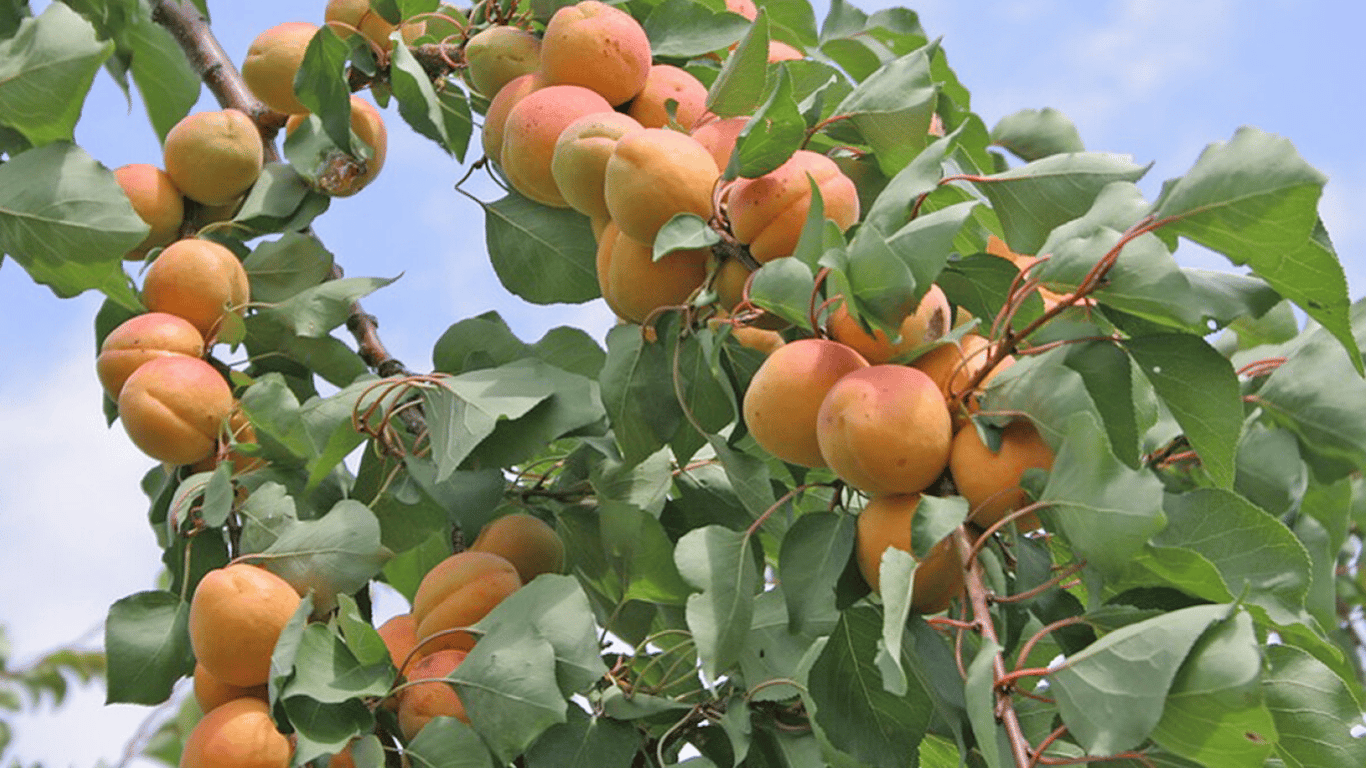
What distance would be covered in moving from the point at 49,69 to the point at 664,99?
1.85ft

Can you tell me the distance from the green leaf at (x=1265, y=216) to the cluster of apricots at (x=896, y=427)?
161mm

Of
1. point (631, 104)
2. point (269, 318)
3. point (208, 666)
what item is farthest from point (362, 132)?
point (208, 666)

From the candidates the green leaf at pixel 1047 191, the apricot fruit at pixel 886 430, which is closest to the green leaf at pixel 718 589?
the apricot fruit at pixel 886 430

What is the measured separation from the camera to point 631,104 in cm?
150

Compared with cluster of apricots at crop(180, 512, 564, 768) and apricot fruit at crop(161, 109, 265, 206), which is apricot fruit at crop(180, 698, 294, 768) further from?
apricot fruit at crop(161, 109, 265, 206)

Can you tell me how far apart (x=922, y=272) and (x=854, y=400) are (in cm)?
9

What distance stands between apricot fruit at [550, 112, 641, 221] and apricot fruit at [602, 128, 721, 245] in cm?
6

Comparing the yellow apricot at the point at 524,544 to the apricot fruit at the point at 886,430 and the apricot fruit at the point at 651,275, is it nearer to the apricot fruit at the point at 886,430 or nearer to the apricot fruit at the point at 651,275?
the apricot fruit at the point at 651,275

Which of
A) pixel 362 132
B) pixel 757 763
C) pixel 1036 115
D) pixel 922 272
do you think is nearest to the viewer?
pixel 922 272

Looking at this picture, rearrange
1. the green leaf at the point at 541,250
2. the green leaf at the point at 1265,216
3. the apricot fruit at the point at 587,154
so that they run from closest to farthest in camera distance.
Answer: the green leaf at the point at 1265,216
the apricot fruit at the point at 587,154
the green leaf at the point at 541,250

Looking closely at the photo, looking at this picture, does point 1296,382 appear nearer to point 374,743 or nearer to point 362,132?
point 374,743

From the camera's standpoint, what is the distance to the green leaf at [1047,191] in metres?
1.19

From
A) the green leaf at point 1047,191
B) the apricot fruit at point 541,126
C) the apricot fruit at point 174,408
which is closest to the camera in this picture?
the green leaf at point 1047,191

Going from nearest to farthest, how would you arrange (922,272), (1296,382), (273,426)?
(922,272)
(1296,382)
(273,426)
